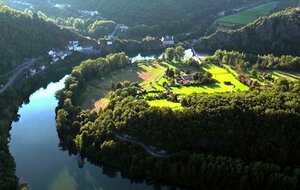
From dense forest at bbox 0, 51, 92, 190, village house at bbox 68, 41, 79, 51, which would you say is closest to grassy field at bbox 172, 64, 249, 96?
dense forest at bbox 0, 51, 92, 190

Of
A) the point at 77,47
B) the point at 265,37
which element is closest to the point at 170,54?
the point at 77,47

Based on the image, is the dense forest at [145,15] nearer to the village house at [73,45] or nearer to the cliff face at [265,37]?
the cliff face at [265,37]

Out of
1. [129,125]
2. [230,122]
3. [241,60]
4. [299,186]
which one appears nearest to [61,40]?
[241,60]

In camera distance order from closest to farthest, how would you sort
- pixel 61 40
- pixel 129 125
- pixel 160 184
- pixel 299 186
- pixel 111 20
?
pixel 299 186
pixel 160 184
pixel 129 125
pixel 61 40
pixel 111 20

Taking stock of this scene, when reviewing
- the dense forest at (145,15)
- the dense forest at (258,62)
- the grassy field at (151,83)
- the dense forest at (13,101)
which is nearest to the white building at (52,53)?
the dense forest at (13,101)

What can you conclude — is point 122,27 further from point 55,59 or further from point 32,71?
point 32,71

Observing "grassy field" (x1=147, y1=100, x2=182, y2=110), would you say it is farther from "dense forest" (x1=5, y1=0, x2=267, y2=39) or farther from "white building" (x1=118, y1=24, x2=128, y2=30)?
"white building" (x1=118, y1=24, x2=128, y2=30)

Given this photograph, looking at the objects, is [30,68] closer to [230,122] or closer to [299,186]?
[230,122]
